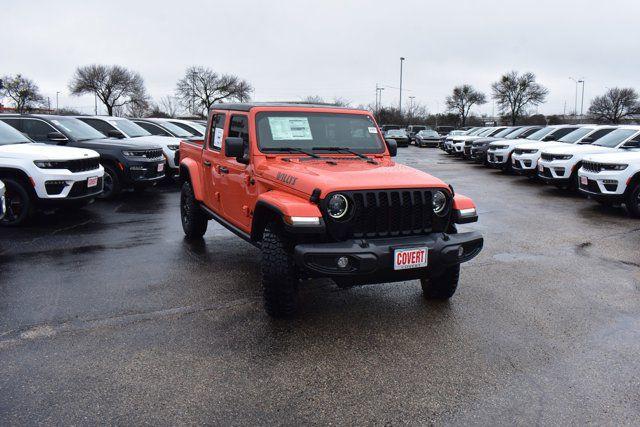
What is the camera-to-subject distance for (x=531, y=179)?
1645 cm

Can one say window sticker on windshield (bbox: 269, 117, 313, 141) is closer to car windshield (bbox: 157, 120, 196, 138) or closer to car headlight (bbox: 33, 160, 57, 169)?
car headlight (bbox: 33, 160, 57, 169)

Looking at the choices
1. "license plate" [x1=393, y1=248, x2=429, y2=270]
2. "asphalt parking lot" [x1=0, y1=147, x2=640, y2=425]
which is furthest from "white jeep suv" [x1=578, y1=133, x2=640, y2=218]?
"license plate" [x1=393, y1=248, x2=429, y2=270]

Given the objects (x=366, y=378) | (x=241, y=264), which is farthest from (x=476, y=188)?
(x=366, y=378)

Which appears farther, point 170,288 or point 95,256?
point 95,256

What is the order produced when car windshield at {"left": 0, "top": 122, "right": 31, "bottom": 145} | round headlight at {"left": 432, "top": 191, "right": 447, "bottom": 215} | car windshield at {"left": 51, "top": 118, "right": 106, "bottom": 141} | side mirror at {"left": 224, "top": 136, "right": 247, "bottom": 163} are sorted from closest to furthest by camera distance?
round headlight at {"left": 432, "top": 191, "right": 447, "bottom": 215}
side mirror at {"left": 224, "top": 136, "right": 247, "bottom": 163}
car windshield at {"left": 0, "top": 122, "right": 31, "bottom": 145}
car windshield at {"left": 51, "top": 118, "right": 106, "bottom": 141}

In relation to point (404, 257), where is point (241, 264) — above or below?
below

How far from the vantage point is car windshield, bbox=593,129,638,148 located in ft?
38.8

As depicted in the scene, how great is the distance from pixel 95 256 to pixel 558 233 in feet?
22.6

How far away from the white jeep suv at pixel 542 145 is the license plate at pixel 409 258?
37.1 feet

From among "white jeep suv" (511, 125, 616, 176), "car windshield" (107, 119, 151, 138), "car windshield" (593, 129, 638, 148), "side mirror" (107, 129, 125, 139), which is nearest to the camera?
"car windshield" (593, 129, 638, 148)

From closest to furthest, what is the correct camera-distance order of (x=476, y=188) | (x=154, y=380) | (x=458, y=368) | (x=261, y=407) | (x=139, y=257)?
(x=261, y=407) → (x=154, y=380) → (x=458, y=368) → (x=139, y=257) → (x=476, y=188)

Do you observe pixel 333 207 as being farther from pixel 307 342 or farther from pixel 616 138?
pixel 616 138

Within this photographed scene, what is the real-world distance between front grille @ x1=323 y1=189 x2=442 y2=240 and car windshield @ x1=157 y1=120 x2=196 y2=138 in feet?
41.3

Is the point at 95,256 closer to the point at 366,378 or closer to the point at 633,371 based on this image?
the point at 366,378
